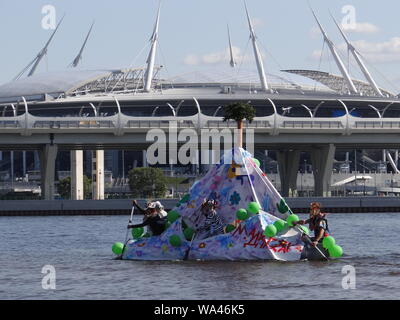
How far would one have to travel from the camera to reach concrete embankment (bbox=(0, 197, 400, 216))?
105312 millimetres

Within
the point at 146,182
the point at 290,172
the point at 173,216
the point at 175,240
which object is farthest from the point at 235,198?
the point at 146,182

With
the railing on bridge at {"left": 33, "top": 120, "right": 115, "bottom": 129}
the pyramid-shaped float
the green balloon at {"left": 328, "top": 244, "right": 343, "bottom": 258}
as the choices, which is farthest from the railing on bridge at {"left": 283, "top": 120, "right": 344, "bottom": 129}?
the green balloon at {"left": 328, "top": 244, "right": 343, "bottom": 258}

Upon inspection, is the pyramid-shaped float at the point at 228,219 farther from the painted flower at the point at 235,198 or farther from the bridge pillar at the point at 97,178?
the bridge pillar at the point at 97,178

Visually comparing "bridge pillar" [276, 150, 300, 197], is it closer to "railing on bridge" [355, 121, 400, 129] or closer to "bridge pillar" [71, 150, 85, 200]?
"railing on bridge" [355, 121, 400, 129]

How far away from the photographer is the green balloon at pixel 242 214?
38.3m

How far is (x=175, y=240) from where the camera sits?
3919 cm

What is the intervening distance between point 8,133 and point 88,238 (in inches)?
2209

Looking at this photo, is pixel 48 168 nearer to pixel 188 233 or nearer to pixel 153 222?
pixel 153 222

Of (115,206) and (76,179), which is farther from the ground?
(76,179)

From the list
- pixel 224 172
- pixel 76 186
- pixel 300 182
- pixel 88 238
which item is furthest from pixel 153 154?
pixel 224 172

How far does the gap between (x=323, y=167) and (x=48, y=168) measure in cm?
2815

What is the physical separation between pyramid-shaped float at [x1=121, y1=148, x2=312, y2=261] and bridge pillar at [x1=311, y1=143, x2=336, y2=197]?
82.8 m

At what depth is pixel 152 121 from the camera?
115250 millimetres

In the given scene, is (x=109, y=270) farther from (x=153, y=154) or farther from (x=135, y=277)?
(x=153, y=154)
